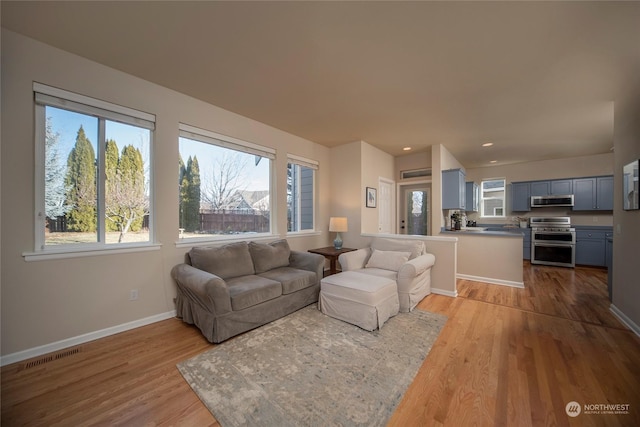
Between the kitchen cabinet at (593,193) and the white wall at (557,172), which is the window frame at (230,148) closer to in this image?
the white wall at (557,172)

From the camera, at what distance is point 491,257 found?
4266 millimetres

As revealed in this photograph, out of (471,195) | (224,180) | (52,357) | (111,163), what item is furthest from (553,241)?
(52,357)

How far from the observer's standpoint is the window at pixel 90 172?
2.21 metres

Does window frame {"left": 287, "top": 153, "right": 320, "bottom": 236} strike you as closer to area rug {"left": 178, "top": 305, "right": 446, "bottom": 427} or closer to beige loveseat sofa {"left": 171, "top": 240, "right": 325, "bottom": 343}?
beige loveseat sofa {"left": 171, "top": 240, "right": 325, "bottom": 343}

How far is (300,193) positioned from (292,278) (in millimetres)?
2222

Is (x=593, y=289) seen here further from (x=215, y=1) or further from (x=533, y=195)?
(x=215, y=1)

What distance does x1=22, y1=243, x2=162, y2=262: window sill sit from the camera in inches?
82.8

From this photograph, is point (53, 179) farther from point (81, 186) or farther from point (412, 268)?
point (412, 268)

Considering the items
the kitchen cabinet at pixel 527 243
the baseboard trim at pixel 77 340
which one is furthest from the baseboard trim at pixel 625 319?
the baseboard trim at pixel 77 340

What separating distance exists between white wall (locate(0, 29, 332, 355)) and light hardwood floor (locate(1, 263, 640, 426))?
257 mm

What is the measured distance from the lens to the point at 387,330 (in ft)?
8.45

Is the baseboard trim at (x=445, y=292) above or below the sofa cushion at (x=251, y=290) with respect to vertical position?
below

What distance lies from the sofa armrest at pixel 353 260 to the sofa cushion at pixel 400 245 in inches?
10.1

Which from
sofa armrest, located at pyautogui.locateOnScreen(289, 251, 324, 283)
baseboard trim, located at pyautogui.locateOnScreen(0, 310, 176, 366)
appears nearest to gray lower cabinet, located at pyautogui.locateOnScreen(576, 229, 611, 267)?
sofa armrest, located at pyautogui.locateOnScreen(289, 251, 324, 283)
